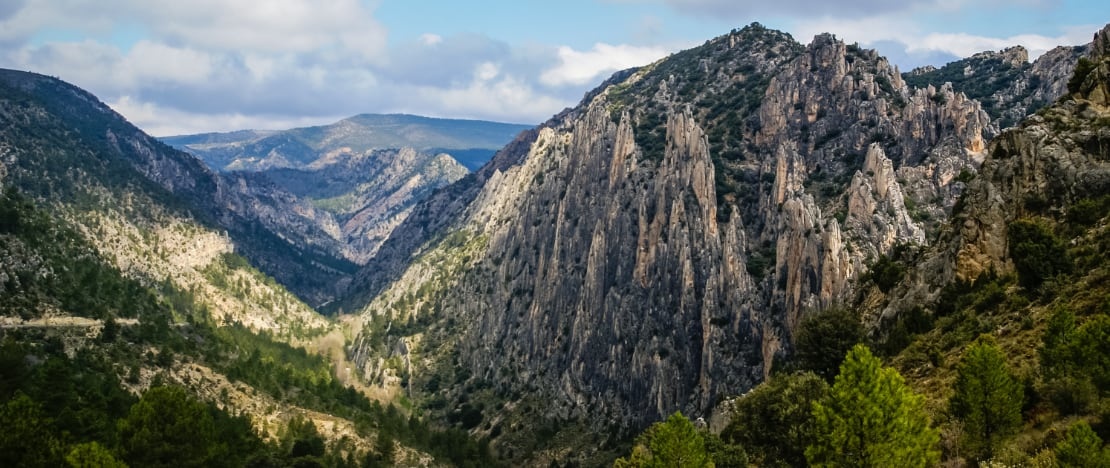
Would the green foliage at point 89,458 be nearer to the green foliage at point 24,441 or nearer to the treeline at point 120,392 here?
the treeline at point 120,392

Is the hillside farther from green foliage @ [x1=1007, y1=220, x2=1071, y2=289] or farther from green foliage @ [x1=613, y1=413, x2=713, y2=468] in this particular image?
green foliage @ [x1=613, y1=413, x2=713, y2=468]

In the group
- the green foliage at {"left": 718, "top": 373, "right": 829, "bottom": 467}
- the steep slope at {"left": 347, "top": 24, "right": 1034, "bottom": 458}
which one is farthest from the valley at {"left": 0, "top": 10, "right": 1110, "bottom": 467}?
the steep slope at {"left": 347, "top": 24, "right": 1034, "bottom": 458}

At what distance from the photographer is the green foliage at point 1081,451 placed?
37.8m

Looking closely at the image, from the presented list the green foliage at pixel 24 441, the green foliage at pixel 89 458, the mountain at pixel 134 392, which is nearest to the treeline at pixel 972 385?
the green foliage at pixel 89 458

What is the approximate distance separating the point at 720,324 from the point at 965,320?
289 ft

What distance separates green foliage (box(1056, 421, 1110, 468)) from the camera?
124ft

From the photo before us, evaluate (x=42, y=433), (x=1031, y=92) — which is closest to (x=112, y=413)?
(x=42, y=433)

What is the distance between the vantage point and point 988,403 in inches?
1970

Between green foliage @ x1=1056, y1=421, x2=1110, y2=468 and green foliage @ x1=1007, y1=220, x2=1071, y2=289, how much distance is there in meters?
30.1

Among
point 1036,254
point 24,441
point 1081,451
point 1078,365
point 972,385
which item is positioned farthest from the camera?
point 1036,254

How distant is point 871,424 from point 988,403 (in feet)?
25.5

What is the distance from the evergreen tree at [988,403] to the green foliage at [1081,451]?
32.1 feet

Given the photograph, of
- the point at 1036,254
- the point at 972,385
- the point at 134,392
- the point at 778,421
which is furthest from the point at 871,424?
the point at 134,392

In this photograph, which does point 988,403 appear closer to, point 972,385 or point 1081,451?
point 972,385
